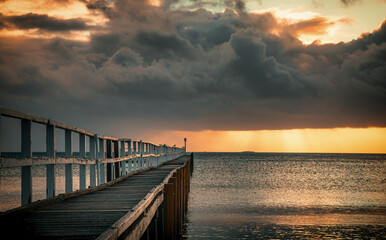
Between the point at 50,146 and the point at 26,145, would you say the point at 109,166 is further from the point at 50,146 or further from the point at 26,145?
the point at 26,145

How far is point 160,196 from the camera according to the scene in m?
9.02

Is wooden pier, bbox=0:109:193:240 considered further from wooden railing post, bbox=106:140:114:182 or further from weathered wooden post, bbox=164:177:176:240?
wooden railing post, bbox=106:140:114:182

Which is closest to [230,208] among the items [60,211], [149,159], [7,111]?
[149,159]

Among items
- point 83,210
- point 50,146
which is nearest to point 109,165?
point 50,146

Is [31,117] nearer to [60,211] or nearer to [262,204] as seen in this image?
[60,211]

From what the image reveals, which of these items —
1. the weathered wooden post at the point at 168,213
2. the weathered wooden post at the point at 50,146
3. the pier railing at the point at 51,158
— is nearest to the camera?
the pier railing at the point at 51,158

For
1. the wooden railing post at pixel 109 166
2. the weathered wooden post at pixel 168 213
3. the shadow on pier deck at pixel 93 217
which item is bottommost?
the weathered wooden post at pixel 168 213

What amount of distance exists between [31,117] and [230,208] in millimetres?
20001

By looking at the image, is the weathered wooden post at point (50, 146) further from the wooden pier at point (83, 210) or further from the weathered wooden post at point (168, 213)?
the weathered wooden post at point (168, 213)

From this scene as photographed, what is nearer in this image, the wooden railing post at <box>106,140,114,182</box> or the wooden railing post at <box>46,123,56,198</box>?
the wooden railing post at <box>46,123,56,198</box>

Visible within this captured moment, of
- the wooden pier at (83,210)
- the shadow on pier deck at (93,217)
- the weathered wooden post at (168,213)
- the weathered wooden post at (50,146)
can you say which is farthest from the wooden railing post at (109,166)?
the weathered wooden post at (50,146)

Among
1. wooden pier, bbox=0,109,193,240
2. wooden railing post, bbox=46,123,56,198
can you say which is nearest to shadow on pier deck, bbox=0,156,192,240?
wooden pier, bbox=0,109,193,240

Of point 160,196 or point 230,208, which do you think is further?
point 230,208

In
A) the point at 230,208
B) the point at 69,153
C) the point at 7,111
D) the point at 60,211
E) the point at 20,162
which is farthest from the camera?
the point at 230,208
